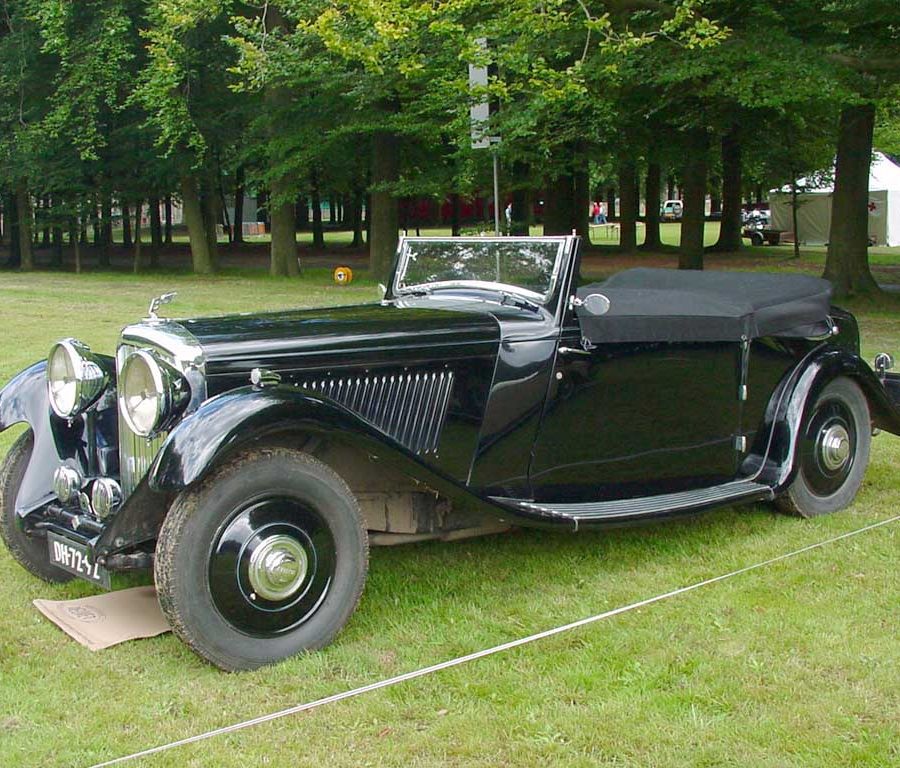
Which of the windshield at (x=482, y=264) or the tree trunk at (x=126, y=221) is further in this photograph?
the tree trunk at (x=126, y=221)

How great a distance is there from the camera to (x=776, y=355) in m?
5.89

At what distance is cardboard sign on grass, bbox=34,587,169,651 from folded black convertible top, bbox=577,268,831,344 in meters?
2.30

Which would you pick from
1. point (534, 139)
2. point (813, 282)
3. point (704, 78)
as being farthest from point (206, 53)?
point (813, 282)

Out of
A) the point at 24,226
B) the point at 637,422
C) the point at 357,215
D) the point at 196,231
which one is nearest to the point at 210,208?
the point at 24,226

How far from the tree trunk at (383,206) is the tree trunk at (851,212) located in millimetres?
8705

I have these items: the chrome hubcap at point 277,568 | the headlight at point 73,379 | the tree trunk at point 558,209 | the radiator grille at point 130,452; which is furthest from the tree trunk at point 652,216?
the chrome hubcap at point 277,568

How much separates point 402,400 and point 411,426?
12 cm

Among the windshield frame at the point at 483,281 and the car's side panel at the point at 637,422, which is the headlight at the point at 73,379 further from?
the car's side panel at the point at 637,422

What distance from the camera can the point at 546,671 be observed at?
4.07 meters

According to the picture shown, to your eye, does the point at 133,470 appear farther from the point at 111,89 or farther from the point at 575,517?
the point at 111,89

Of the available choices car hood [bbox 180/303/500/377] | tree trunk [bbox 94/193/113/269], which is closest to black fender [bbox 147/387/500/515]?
car hood [bbox 180/303/500/377]

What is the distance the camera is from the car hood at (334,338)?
14.4ft

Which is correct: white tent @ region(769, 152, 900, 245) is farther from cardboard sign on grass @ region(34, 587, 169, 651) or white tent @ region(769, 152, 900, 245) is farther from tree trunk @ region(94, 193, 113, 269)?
cardboard sign on grass @ region(34, 587, 169, 651)

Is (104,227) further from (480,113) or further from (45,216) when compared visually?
(480,113)
